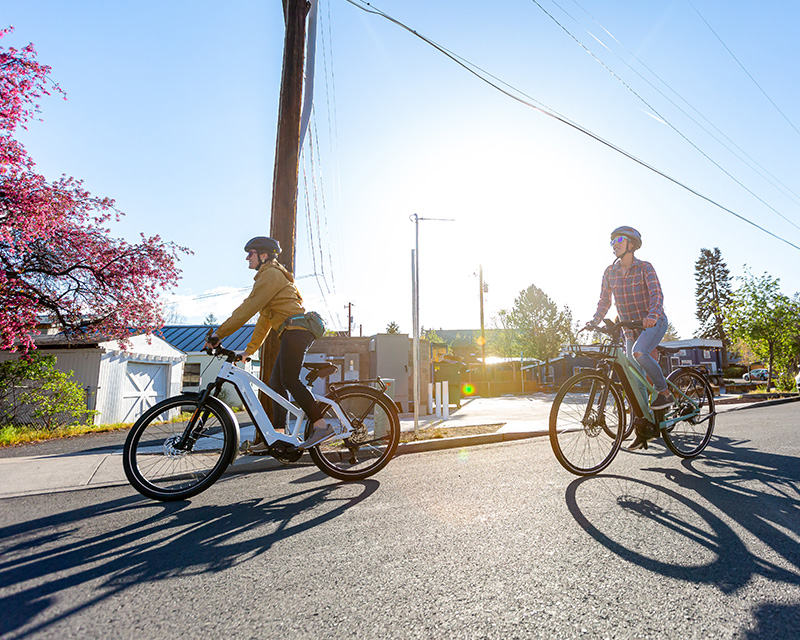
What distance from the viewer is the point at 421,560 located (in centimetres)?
208

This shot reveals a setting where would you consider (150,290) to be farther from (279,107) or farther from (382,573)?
(382,573)

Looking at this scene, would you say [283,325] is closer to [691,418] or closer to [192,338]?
[691,418]

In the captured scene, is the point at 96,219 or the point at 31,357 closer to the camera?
the point at 31,357

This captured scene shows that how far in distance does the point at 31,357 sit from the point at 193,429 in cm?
1094

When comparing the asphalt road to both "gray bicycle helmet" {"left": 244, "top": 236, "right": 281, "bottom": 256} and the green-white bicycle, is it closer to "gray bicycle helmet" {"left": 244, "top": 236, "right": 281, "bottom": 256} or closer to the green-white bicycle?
the green-white bicycle

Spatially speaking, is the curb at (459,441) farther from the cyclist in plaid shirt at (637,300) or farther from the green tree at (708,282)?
the green tree at (708,282)

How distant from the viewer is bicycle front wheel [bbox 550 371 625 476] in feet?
12.3

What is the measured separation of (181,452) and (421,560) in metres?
2.34

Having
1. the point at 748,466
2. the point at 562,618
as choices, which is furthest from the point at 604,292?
the point at 562,618

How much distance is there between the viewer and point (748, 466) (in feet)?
13.4

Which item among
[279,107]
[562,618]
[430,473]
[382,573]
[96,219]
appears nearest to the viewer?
[562,618]

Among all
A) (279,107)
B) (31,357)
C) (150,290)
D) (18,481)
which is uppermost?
(279,107)

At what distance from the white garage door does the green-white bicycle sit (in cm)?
1706

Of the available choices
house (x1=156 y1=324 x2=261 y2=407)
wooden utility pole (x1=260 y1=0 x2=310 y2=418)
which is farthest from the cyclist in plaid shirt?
house (x1=156 y1=324 x2=261 y2=407)
